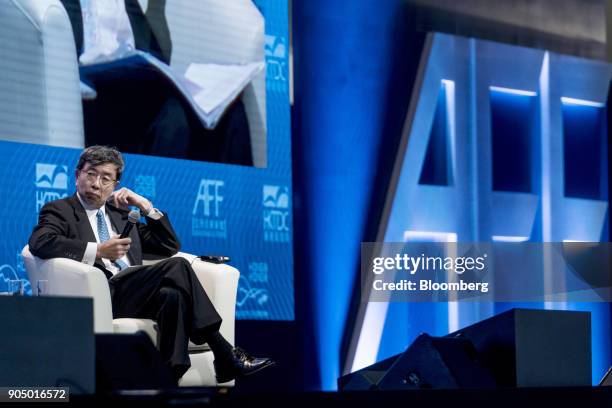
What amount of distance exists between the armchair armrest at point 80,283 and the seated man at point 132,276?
6 centimetres

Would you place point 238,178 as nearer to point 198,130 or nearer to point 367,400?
point 198,130

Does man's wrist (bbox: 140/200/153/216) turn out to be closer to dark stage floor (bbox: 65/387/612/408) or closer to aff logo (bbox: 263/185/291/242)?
aff logo (bbox: 263/185/291/242)

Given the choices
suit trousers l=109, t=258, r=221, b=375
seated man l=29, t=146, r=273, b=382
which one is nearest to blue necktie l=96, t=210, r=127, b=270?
seated man l=29, t=146, r=273, b=382

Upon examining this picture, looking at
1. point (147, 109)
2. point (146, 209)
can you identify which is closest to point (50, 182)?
point (147, 109)

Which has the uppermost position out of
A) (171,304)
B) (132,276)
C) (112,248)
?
(112,248)

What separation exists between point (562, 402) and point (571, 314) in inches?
22.5

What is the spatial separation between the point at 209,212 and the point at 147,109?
0.65 m

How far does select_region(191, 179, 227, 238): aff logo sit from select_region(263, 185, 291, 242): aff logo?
27 cm

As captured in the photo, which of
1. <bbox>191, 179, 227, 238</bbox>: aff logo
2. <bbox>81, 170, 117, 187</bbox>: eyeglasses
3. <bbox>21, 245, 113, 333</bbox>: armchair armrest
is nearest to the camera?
<bbox>21, 245, 113, 333</bbox>: armchair armrest

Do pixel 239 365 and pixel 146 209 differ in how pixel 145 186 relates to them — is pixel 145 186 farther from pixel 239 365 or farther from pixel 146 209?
pixel 239 365

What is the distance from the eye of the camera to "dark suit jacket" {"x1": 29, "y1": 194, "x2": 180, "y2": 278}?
3.55m

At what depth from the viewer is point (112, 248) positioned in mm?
3572

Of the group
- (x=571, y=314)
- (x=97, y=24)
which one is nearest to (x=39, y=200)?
(x=97, y=24)

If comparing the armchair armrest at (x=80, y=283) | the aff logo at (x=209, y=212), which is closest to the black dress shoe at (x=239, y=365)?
the armchair armrest at (x=80, y=283)
